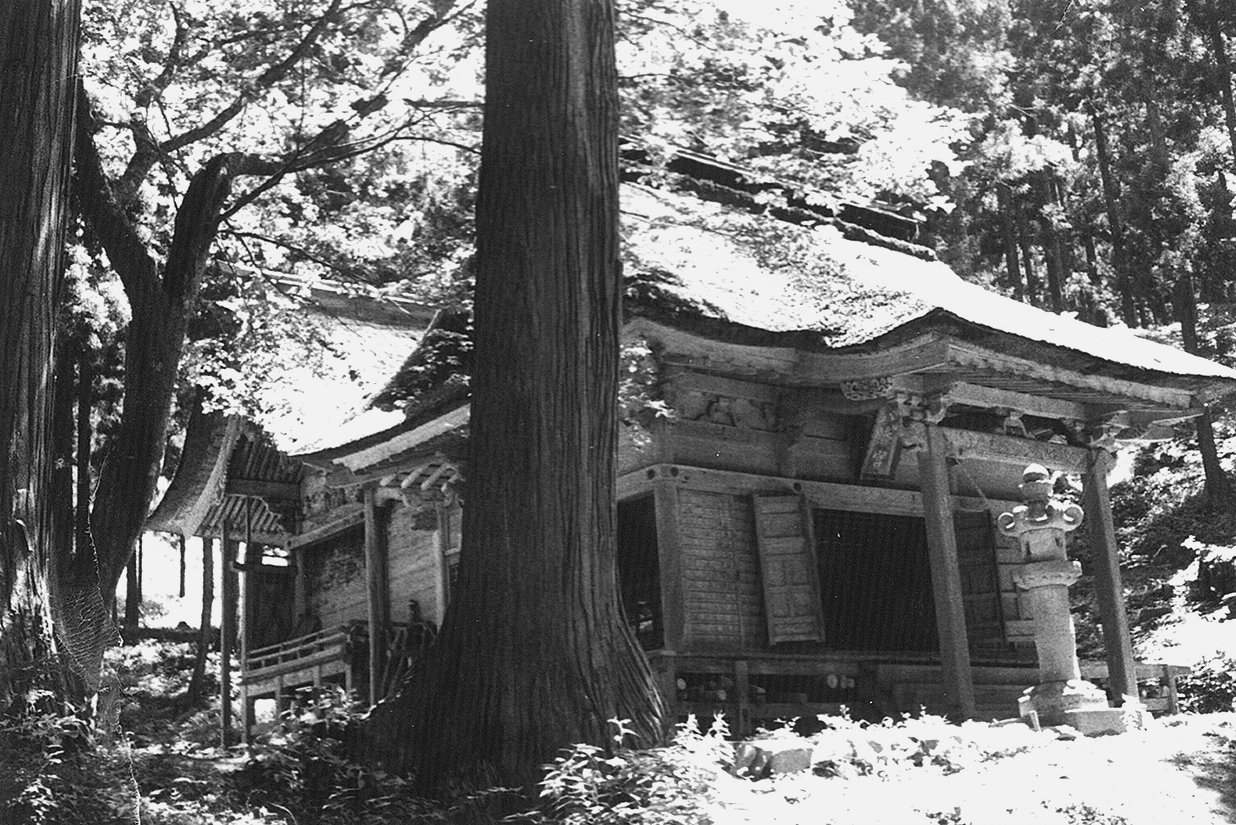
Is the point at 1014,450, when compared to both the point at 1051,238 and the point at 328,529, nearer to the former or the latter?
the point at 328,529

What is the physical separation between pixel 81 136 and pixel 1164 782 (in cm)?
989

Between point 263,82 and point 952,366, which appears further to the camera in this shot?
point 952,366

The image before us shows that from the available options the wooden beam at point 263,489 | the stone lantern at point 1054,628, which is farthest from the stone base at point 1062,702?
the wooden beam at point 263,489

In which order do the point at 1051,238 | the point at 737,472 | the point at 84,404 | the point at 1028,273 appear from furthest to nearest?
the point at 1028,273 → the point at 1051,238 → the point at 84,404 → the point at 737,472

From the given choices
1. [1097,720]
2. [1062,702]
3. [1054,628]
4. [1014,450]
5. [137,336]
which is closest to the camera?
[137,336]

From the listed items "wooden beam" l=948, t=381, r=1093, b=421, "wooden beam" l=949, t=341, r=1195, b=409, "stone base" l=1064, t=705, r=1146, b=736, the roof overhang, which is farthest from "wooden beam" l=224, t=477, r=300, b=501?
"stone base" l=1064, t=705, r=1146, b=736

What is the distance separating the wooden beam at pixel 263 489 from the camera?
19.1 m

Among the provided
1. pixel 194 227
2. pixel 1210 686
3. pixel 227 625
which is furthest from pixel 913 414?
pixel 227 625

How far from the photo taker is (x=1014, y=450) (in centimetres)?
1483

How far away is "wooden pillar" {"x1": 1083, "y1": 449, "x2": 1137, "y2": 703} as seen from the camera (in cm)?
1436

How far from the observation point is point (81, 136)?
11.8 meters

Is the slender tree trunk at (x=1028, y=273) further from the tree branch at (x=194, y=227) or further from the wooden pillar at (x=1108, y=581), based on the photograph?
the tree branch at (x=194, y=227)

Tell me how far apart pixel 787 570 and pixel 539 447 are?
6934mm

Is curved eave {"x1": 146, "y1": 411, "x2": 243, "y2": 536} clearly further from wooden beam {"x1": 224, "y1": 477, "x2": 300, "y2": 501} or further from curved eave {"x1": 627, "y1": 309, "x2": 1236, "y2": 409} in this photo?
curved eave {"x1": 627, "y1": 309, "x2": 1236, "y2": 409}
